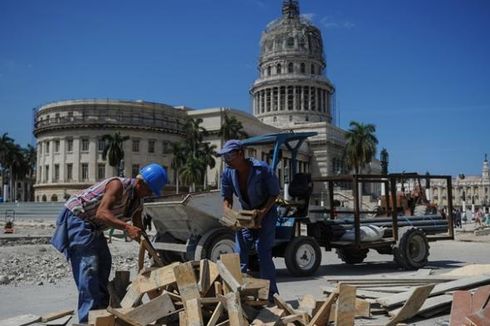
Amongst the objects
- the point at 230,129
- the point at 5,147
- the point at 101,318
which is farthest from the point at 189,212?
the point at 5,147

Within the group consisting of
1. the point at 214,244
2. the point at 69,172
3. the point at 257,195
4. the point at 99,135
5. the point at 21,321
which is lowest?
the point at 21,321

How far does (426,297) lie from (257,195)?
2140 mm

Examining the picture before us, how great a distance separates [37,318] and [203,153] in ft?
218

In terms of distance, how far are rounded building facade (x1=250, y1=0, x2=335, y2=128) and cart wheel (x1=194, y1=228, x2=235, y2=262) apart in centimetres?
10454

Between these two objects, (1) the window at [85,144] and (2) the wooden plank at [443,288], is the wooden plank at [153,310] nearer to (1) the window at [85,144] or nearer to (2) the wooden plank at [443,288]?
(2) the wooden plank at [443,288]

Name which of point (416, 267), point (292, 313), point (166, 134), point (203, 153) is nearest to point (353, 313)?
point (292, 313)

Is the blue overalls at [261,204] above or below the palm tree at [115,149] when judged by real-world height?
below

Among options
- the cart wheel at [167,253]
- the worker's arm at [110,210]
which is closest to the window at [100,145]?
the cart wheel at [167,253]

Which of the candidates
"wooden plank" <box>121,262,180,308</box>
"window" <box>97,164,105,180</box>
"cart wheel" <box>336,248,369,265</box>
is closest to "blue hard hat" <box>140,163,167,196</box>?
"wooden plank" <box>121,262,180,308</box>

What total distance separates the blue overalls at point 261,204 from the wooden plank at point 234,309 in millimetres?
1441

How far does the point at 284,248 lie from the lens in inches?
377

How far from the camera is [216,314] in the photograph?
14.0 ft

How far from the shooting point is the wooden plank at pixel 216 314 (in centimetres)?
421

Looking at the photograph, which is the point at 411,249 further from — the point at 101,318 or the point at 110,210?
the point at 101,318
